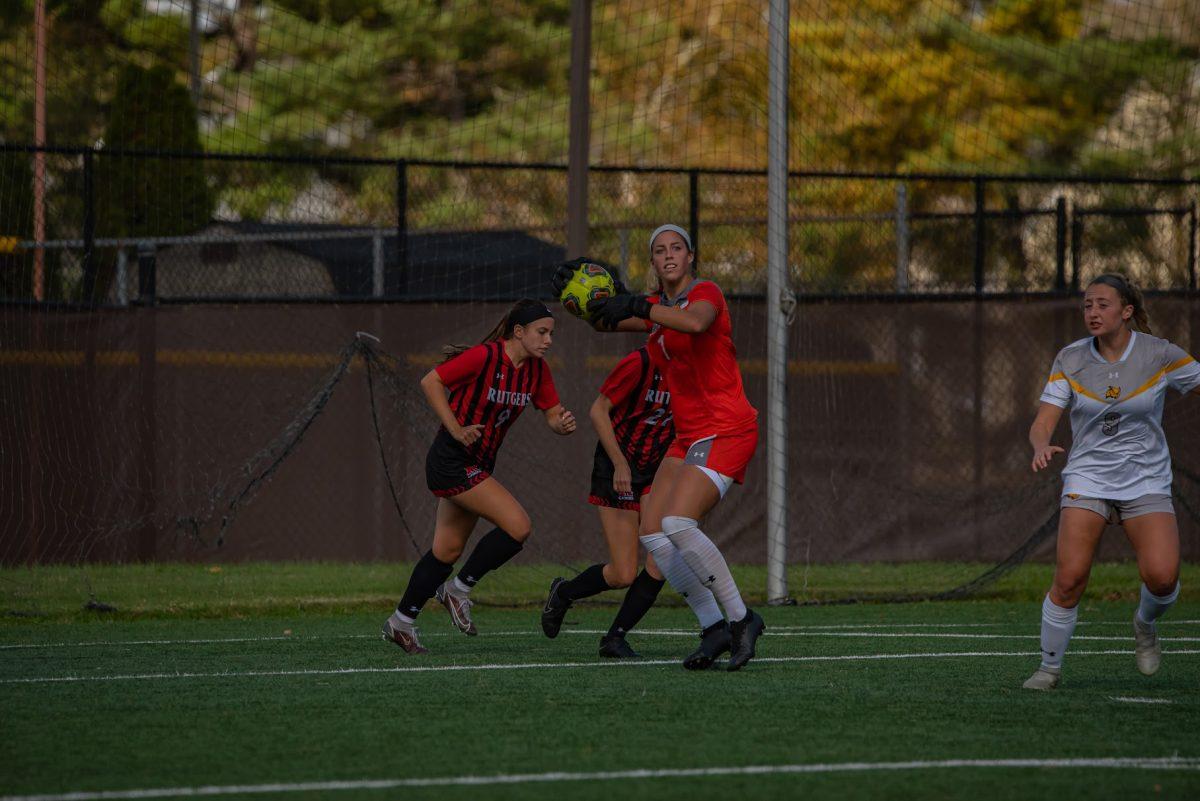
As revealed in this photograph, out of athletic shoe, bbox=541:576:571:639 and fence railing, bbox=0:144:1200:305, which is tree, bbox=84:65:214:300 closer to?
fence railing, bbox=0:144:1200:305

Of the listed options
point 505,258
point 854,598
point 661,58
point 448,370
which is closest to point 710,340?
point 448,370

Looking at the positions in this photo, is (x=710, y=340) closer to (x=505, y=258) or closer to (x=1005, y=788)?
(x=1005, y=788)

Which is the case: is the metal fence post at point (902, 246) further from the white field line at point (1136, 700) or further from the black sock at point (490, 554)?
the white field line at point (1136, 700)

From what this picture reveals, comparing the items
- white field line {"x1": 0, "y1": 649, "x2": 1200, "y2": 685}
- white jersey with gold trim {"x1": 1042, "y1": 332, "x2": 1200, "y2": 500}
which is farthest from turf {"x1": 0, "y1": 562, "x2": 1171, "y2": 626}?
white jersey with gold trim {"x1": 1042, "y1": 332, "x2": 1200, "y2": 500}

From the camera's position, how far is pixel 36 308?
12922 mm

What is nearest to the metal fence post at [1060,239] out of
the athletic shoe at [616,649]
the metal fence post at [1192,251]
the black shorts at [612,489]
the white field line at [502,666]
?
the metal fence post at [1192,251]

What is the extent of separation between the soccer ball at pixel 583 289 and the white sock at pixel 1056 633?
9.02ft

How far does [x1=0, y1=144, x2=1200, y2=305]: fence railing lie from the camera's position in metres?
14.5

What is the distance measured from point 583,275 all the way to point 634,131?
22340 millimetres

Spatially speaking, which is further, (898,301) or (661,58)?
(661,58)

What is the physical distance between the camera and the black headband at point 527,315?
9.20m

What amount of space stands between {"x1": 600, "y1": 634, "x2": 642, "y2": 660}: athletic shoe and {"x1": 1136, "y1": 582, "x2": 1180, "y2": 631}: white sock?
2685 millimetres

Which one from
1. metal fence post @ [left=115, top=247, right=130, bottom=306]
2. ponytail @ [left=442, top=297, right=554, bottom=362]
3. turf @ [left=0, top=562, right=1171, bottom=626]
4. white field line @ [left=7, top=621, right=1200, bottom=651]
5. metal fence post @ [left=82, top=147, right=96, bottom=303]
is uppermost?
metal fence post @ [left=82, top=147, right=96, bottom=303]

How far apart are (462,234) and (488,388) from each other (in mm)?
7170
